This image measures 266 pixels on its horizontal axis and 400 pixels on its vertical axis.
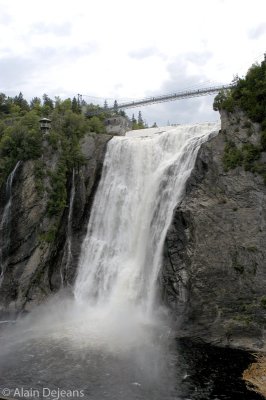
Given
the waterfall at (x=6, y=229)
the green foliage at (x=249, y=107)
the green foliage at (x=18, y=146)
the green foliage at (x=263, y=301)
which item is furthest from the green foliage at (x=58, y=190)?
the green foliage at (x=263, y=301)

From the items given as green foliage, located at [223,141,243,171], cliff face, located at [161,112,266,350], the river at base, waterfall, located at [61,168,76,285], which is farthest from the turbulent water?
green foliage, located at [223,141,243,171]

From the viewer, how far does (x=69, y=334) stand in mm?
26797

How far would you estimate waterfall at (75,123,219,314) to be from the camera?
30.4 meters

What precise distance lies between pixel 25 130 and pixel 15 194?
22.0 ft

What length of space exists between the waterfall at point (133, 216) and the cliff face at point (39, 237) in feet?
4.02

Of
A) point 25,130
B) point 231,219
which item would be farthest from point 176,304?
point 25,130

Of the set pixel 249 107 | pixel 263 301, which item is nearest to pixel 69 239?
pixel 263 301

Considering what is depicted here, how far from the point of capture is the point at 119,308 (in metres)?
29.9

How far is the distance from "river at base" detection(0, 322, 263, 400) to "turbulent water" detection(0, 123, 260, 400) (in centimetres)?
5

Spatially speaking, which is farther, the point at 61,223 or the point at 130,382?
the point at 61,223

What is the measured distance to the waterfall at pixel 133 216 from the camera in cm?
3036

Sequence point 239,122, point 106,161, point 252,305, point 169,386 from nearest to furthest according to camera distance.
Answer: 1. point 169,386
2. point 252,305
3. point 239,122
4. point 106,161

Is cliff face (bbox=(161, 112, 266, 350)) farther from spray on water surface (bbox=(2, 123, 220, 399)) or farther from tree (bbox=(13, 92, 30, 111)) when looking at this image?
tree (bbox=(13, 92, 30, 111))

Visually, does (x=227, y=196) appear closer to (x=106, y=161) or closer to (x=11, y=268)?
(x=106, y=161)
